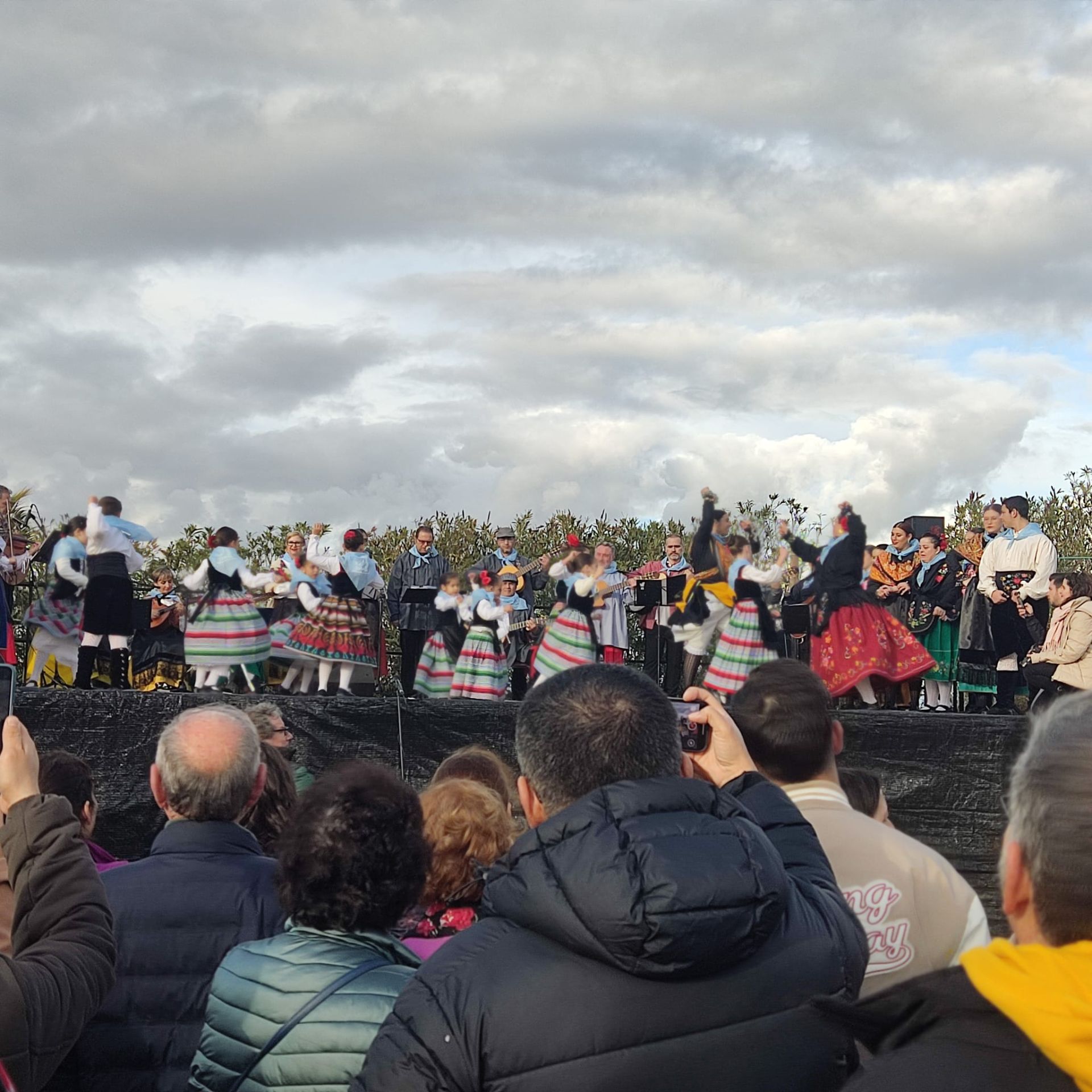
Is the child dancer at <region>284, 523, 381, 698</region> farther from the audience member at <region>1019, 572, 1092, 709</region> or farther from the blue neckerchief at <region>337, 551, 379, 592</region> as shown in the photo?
the audience member at <region>1019, 572, 1092, 709</region>

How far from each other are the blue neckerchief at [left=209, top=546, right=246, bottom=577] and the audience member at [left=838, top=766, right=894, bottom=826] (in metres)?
7.25

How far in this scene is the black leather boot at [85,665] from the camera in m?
9.29

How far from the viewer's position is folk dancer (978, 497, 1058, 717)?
895cm

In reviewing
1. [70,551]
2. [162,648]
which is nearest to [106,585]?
[70,551]

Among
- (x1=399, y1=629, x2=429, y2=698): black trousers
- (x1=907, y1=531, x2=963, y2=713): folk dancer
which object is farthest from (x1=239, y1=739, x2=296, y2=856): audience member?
(x1=399, y1=629, x2=429, y2=698): black trousers

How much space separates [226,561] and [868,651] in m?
4.63

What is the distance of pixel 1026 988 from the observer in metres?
0.87

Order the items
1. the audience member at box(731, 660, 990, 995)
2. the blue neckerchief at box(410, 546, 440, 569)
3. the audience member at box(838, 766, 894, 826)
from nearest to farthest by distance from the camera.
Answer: the audience member at box(731, 660, 990, 995), the audience member at box(838, 766, 894, 826), the blue neckerchief at box(410, 546, 440, 569)

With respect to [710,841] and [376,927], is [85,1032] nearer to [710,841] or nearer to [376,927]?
[376,927]

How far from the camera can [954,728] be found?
7.48 meters

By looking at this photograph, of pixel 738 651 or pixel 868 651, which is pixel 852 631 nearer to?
pixel 868 651

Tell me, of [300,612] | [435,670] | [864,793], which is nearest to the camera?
[864,793]

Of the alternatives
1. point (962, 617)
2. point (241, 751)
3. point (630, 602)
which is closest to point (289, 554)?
point (630, 602)

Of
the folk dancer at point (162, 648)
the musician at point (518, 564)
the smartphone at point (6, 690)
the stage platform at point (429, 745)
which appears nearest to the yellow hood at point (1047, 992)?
the smartphone at point (6, 690)
